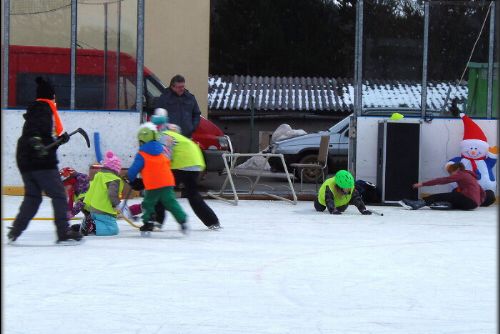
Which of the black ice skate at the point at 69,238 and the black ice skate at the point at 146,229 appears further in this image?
the black ice skate at the point at 146,229

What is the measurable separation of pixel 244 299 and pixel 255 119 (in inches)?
1041

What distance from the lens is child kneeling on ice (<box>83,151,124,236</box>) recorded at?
32.1ft

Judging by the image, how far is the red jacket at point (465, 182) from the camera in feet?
46.3

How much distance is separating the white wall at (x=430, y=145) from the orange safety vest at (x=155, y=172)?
237 inches

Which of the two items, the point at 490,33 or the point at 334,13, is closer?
the point at 490,33

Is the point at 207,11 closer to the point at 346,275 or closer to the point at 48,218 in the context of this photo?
the point at 48,218

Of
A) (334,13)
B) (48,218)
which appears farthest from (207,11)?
(334,13)

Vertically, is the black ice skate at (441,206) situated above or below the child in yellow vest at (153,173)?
below

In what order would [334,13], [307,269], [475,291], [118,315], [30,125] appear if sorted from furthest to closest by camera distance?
[334,13], [30,125], [307,269], [475,291], [118,315]

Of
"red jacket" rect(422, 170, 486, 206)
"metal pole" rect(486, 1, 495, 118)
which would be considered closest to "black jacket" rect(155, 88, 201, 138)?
"red jacket" rect(422, 170, 486, 206)

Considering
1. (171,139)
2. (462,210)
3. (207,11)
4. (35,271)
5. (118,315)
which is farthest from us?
(207,11)

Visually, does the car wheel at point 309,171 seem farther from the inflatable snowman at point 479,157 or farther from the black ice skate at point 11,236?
the black ice skate at point 11,236

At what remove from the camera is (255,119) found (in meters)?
32.9

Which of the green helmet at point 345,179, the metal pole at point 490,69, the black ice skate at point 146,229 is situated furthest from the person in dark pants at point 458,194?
the black ice skate at point 146,229
